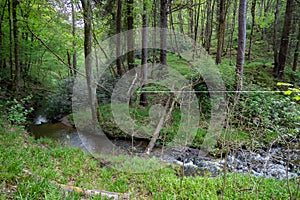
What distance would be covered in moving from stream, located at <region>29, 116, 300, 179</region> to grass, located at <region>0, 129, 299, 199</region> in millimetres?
294

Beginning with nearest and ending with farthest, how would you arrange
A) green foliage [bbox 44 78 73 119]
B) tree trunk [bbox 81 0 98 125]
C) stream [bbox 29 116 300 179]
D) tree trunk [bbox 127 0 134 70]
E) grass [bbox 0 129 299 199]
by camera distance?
grass [bbox 0 129 299 199]
stream [bbox 29 116 300 179]
tree trunk [bbox 81 0 98 125]
tree trunk [bbox 127 0 134 70]
green foliage [bbox 44 78 73 119]

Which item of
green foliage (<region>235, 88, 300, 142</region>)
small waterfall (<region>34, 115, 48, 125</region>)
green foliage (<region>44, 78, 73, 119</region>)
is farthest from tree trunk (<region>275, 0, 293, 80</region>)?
small waterfall (<region>34, 115, 48, 125</region>)

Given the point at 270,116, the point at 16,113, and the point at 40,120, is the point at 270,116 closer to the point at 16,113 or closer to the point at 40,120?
the point at 16,113

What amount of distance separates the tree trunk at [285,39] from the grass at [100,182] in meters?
6.96

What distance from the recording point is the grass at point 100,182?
2607 mm

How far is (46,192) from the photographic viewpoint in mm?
2574

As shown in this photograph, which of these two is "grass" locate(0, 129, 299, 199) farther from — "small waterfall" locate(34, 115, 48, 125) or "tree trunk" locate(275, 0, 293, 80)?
"tree trunk" locate(275, 0, 293, 80)

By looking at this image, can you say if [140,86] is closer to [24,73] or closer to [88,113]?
[88,113]

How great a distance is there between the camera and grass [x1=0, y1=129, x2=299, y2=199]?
103 inches

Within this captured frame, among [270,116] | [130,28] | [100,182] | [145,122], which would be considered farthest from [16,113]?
[270,116]

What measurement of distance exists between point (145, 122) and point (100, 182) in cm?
344

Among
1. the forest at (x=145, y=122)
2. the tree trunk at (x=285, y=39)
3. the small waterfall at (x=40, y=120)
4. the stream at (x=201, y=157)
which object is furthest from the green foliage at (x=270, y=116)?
the small waterfall at (x=40, y=120)

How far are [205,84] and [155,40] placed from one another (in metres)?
4.66

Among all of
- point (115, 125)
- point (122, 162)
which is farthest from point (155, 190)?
point (115, 125)
